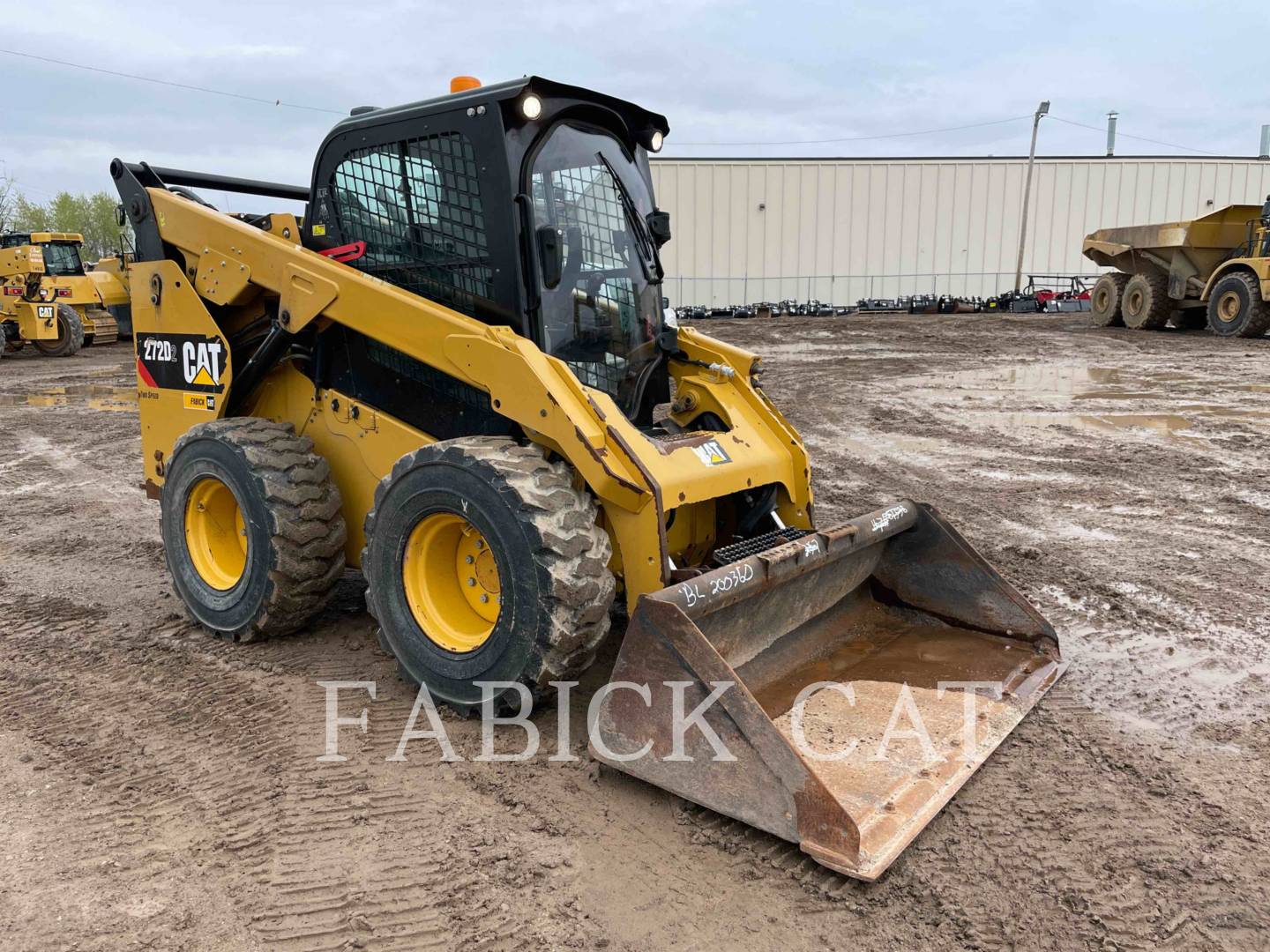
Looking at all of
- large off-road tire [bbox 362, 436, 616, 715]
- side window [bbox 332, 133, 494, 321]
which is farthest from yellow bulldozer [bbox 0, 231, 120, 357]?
large off-road tire [bbox 362, 436, 616, 715]

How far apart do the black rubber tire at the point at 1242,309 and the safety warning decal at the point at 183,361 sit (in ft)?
61.1

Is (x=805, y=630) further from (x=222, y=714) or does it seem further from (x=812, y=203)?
(x=812, y=203)

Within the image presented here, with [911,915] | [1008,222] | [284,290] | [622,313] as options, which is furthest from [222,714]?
[1008,222]

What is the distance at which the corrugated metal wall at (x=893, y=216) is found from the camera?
35.3 meters

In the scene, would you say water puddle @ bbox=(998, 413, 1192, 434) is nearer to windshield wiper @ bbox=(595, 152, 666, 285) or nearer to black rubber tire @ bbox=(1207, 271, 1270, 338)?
windshield wiper @ bbox=(595, 152, 666, 285)

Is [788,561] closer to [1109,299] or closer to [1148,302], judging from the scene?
[1148,302]

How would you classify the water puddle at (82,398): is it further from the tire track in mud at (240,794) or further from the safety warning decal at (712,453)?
the safety warning decal at (712,453)

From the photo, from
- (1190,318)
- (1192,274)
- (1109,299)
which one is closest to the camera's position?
(1192,274)

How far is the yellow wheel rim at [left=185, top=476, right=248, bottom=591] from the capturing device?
4.32m

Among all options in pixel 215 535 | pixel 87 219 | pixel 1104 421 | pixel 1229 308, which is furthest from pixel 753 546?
pixel 87 219

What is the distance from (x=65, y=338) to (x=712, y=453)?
20.5 m

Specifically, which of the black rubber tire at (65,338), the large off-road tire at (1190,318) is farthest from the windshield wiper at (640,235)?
the large off-road tire at (1190,318)

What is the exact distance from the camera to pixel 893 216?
119 ft

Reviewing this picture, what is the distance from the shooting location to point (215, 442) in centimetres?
408
